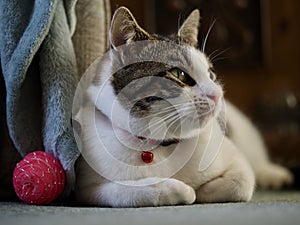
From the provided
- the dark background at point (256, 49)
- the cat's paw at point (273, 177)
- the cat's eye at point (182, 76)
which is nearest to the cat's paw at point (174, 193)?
the cat's eye at point (182, 76)

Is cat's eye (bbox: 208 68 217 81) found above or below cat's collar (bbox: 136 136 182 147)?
above

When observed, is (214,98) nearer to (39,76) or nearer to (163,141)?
(163,141)

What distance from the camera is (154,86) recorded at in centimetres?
A: 112

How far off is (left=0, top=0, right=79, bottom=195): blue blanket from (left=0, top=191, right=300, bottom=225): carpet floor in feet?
0.69

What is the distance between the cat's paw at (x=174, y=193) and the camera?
106cm

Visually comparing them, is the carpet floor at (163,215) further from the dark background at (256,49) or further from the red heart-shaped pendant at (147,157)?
the dark background at (256,49)

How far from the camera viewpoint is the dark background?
107 inches

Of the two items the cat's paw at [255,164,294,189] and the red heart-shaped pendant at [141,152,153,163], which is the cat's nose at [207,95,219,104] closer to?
the red heart-shaped pendant at [141,152,153,163]

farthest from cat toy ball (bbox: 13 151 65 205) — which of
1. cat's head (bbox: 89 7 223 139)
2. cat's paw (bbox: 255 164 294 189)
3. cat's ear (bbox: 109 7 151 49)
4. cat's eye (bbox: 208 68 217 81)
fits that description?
cat's paw (bbox: 255 164 294 189)

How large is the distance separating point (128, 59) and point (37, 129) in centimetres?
29

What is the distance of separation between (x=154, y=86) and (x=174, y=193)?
23 centimetres

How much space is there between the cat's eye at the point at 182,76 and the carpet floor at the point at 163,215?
0.29 metres

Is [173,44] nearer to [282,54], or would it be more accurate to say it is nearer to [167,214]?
[167,214]

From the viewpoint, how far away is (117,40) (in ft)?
3.83
